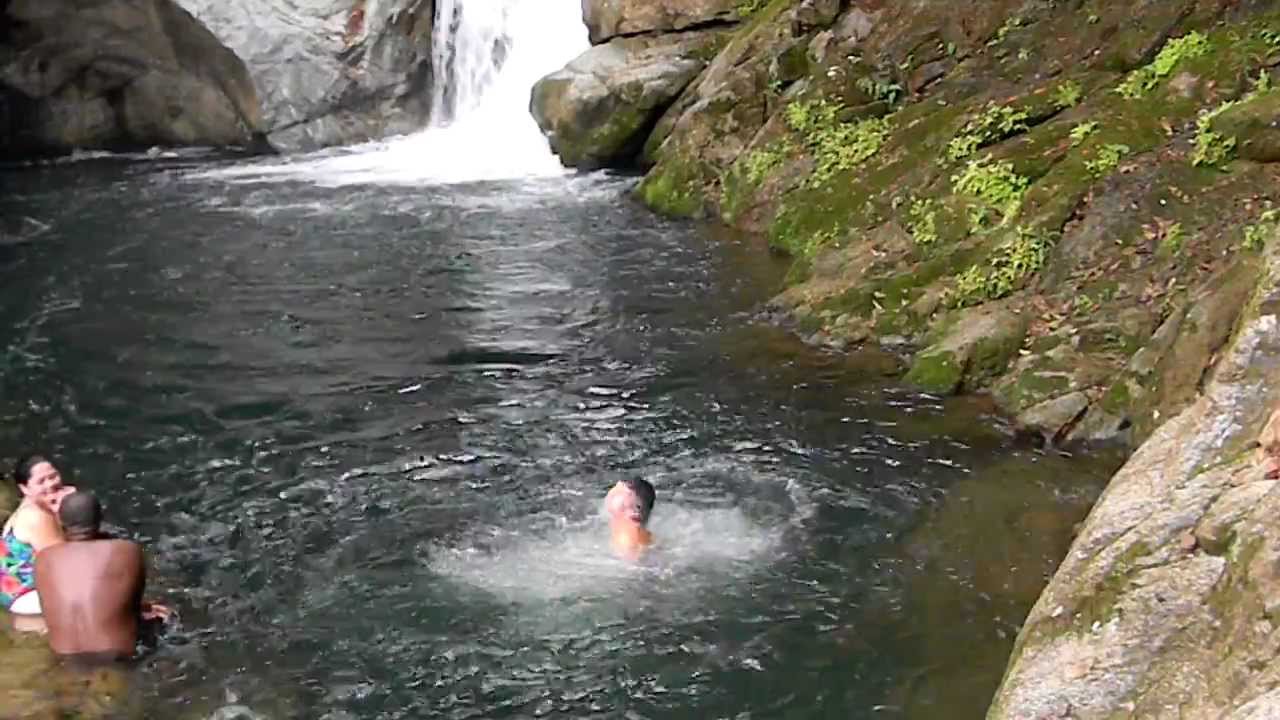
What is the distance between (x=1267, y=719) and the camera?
13.1ft

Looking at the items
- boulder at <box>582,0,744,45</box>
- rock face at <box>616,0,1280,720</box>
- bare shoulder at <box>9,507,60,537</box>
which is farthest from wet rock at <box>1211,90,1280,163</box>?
boulder at <box>582,0,744,45</box>

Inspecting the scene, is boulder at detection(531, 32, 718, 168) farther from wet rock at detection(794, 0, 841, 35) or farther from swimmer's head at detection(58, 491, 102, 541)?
swimmer's head at detection(58, 491, 102, 541)

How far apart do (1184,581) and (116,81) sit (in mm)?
25536

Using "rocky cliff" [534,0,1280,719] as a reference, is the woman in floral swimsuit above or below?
below

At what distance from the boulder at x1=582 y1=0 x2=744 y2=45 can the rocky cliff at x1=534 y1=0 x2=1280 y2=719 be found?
0.19 feet

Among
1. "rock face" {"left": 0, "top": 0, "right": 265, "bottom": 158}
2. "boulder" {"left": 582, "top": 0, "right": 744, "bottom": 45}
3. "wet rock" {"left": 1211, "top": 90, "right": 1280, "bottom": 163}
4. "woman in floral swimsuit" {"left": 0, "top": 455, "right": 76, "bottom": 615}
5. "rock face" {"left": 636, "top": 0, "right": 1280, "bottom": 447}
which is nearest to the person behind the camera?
"woman in floral swimsuit" {"left": 0, "top": 455, "right": 76, "bottom": 615}

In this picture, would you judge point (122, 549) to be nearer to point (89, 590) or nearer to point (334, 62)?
point (89, 590)

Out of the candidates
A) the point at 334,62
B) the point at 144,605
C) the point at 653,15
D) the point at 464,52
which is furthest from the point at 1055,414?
the point at 334,62

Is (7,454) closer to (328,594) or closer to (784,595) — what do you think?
(328,594)

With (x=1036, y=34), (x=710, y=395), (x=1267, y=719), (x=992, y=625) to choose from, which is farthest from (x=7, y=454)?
(x=1036, y=34)

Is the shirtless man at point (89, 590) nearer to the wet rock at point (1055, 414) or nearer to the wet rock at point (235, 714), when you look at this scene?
the wet rock at point (235, 714)

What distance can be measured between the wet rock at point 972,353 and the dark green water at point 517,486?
301 mm

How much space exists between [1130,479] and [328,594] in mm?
4755

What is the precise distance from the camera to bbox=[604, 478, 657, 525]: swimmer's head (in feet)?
28.7
